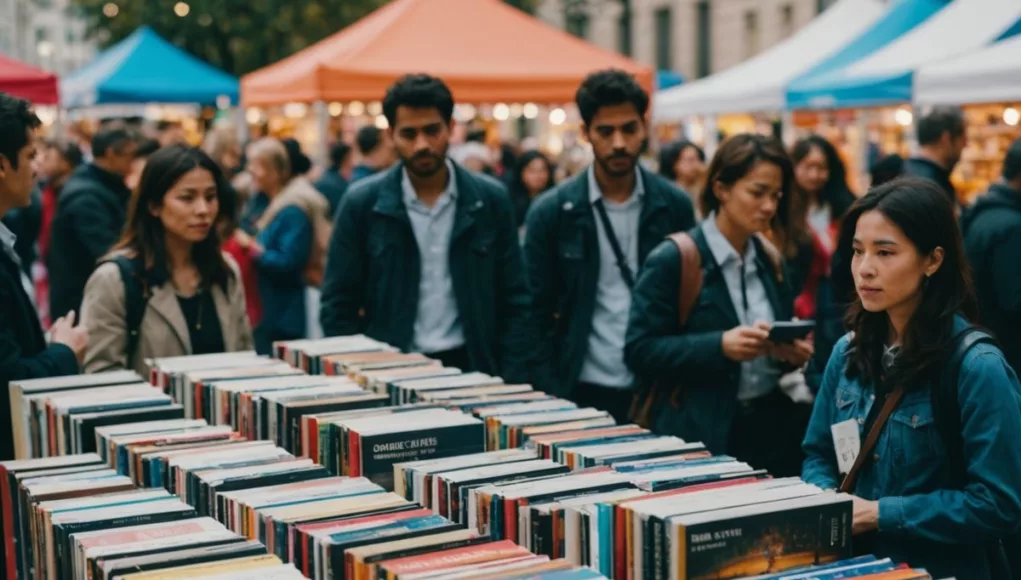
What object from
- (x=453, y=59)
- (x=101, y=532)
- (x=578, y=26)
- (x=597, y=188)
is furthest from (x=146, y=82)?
(x=578, y=26)

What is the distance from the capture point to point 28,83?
9.66 meters

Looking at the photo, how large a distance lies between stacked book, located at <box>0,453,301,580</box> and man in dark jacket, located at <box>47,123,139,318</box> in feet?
15.0

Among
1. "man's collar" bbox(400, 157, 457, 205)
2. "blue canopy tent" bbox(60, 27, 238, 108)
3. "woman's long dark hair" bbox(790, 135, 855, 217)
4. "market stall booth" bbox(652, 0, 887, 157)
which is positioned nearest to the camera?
"man's collar" bbox(400, 157, 457, 205)

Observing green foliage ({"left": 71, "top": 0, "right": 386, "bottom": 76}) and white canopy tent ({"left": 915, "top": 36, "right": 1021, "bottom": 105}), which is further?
green foliage ({"left": 71, "top": 0, "right": 386, "bottom": 76})

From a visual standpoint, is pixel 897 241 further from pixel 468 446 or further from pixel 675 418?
pixel 675 418

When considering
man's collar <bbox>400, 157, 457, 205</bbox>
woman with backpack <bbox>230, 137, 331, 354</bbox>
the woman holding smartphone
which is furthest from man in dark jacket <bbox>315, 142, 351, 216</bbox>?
the woman holding smartphone

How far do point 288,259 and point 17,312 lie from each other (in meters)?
4.25

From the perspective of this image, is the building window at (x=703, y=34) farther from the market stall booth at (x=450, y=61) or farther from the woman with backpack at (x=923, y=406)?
the woman with backpack at (x=923, y=406)

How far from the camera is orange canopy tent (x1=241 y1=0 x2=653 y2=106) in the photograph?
411 inches

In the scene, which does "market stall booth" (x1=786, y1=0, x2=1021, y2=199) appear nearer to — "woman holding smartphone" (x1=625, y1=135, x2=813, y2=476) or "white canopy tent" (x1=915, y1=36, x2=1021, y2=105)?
"white canopy tent" (x1=915, y1=36, x2=1021, y2=105)

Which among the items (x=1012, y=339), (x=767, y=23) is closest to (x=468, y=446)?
(x=1012, y=339)

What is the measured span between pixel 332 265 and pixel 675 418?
1.52 m

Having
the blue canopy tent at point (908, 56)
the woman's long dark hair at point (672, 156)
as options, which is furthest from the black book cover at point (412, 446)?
the woman's long dark hair at point (672, 156)

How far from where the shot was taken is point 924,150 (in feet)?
26.5
